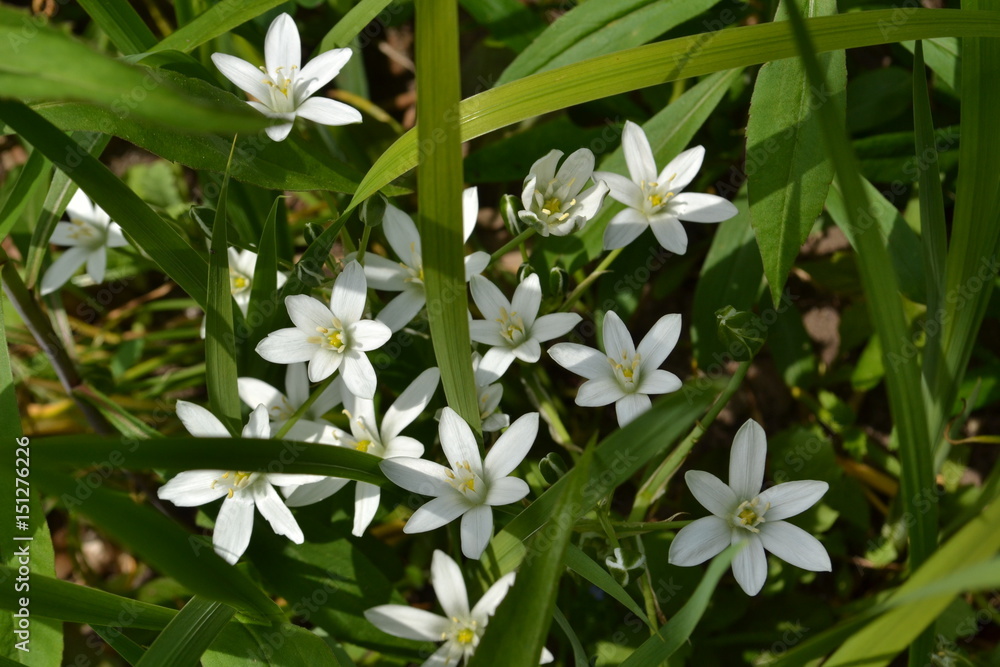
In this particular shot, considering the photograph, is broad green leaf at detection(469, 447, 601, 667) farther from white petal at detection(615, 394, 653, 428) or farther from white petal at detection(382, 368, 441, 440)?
white petal at detection(382, 368, 441, 440)

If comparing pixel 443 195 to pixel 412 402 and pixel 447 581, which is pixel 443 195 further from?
pixel 447 581

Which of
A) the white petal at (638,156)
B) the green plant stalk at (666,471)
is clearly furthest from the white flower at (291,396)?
the white petal at (638,156)

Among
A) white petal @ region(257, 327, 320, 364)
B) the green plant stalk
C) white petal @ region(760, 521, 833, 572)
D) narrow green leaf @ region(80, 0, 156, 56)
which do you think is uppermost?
narrow green leaf @ region(80, 0, 156, 56)

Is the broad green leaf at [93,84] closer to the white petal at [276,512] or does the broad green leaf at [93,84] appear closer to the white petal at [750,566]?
the white petal at [276,512]

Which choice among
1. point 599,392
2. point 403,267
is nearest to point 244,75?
point 403,267

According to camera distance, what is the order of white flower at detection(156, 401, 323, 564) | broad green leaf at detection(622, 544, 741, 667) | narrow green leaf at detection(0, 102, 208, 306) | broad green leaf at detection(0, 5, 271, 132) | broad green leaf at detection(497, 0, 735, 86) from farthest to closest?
broad green leaf at detection(497, 0, 735, 86)
white flower at detection(156, 401, 323, 564)
narrow green leaf at detection(0, 102, 208, 306)
broad green leaf at detection(622, 544, 741, 667)
broad green leaf at detection(0, 5, 271, 132)

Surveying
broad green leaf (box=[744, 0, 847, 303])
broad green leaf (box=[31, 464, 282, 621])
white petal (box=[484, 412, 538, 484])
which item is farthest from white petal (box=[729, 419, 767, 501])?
broad green leaf (box=[31, 464, 282, 621])

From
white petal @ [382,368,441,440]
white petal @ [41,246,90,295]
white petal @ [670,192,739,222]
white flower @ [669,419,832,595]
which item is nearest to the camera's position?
white flower @ [669,419,832,595]
